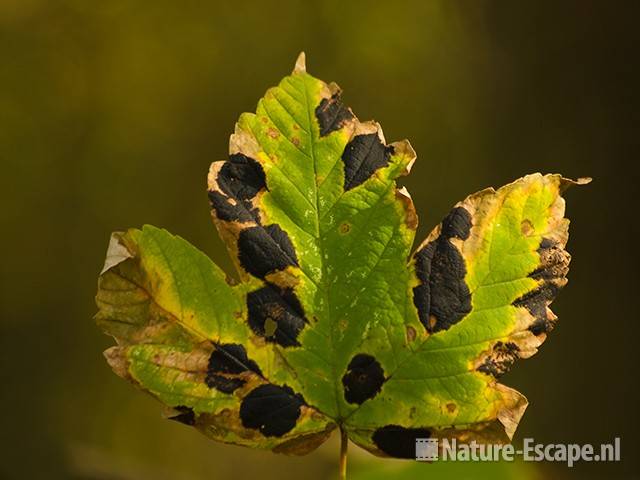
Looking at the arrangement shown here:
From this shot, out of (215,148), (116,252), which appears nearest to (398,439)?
(116,252)

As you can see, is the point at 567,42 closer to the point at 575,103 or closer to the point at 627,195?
the point at 575,103

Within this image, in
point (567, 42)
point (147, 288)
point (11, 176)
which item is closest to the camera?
point (147, 288)

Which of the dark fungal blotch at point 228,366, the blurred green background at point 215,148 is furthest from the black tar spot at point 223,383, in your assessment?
the blurred green background at point 215,148

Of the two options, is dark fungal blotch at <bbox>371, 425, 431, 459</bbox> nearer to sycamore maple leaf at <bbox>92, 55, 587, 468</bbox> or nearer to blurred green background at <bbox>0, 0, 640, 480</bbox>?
sycamore maple leaf at <bbox>92, 55, 587, 468</bbox>

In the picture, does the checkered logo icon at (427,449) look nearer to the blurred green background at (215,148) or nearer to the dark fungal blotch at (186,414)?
the dark fungal blotch at (186,414)

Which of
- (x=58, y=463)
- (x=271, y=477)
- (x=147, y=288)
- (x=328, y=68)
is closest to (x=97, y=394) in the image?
(x=58, y=463)

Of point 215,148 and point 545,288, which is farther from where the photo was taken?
point 215,148

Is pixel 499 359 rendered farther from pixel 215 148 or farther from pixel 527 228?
pixel 215 148

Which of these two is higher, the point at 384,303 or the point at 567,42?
the point at 567,42
